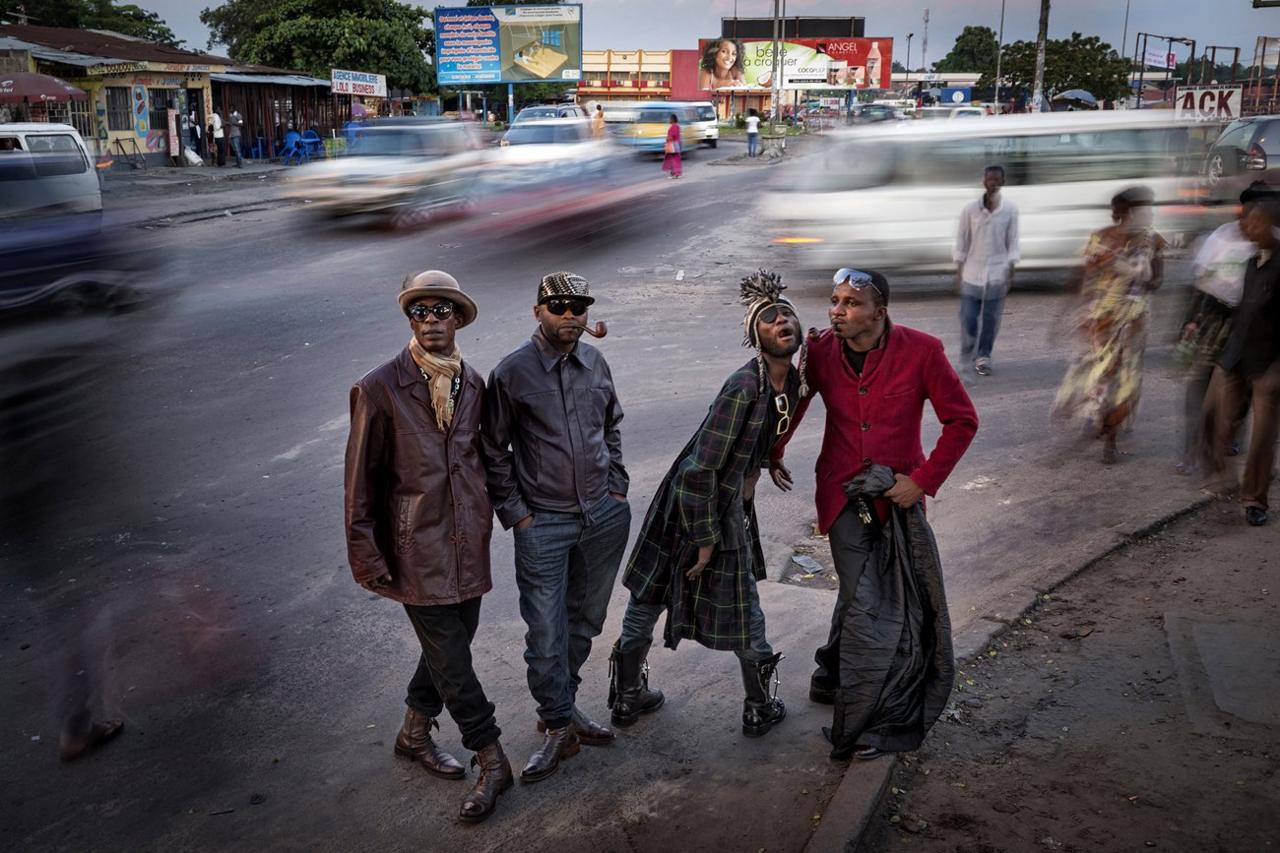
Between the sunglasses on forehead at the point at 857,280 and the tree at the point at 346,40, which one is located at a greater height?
the tree at the point at 346,40

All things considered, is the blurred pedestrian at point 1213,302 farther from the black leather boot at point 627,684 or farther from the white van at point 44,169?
the white van at point 44,169

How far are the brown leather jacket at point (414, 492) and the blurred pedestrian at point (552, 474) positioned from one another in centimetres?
11

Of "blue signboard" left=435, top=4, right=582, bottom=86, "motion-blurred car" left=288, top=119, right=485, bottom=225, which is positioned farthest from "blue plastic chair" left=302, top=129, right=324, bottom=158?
"motion-blurred car" left=288, top=119, right=485, bottom=225

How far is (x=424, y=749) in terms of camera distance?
388 centimetres

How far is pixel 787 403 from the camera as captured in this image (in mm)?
3758

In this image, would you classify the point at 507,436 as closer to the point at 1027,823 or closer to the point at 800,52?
the point at 1027,823

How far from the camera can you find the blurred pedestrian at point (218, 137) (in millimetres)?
33062

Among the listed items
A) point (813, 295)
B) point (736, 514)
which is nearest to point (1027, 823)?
point (736, 514)

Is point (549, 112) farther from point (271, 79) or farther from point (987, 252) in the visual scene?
point (987, 252)

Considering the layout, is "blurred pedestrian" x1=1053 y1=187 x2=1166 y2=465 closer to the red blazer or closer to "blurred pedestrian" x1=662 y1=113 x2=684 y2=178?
the red blazer

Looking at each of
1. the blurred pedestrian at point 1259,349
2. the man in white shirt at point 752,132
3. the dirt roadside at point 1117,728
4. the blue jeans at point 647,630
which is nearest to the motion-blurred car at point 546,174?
the blurred pedestrian at point 1259,349

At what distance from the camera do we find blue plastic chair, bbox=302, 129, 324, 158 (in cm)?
3704

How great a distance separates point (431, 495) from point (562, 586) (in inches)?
23.3

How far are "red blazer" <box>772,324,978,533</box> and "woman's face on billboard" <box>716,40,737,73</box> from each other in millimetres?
80262
